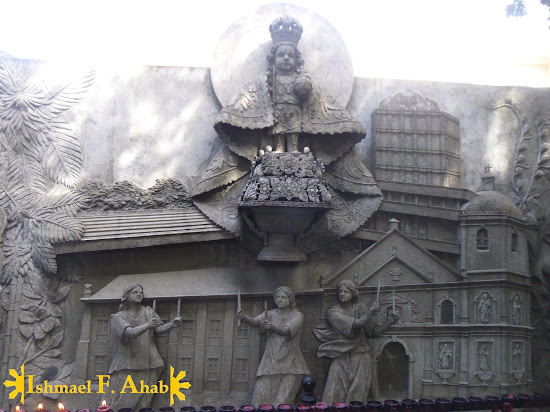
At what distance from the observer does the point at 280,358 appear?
558 centimetres

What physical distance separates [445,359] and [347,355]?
43.2 inches

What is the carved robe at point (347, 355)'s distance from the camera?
5.63 metres

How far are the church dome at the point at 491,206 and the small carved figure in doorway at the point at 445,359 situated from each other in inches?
62.2

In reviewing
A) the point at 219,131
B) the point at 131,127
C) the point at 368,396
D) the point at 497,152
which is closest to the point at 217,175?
the point at 219,131

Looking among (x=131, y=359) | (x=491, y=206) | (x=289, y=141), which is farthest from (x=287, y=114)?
(x=131, y=359)

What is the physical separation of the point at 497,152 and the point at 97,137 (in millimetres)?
5017

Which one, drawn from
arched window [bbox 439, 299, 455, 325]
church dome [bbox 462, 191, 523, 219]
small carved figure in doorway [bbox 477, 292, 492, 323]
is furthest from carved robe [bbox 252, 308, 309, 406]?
church dome [bbox 462, 191, 523, 219]

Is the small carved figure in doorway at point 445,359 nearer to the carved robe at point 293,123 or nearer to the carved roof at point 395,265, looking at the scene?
the carved roof at point 395,265

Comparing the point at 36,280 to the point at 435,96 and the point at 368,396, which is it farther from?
the point at 435,96

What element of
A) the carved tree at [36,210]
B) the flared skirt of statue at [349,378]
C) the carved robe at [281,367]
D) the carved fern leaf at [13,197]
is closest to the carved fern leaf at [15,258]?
the carved tree at [36,210]

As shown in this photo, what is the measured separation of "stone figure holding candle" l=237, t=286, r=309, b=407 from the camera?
5.55 meters

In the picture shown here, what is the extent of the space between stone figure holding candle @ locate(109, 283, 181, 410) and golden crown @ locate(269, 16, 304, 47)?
3376 millimetres

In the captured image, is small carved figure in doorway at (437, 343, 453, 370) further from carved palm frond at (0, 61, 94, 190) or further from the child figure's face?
carved palm frond at (0, 61, 94, 190)

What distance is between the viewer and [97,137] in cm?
659
